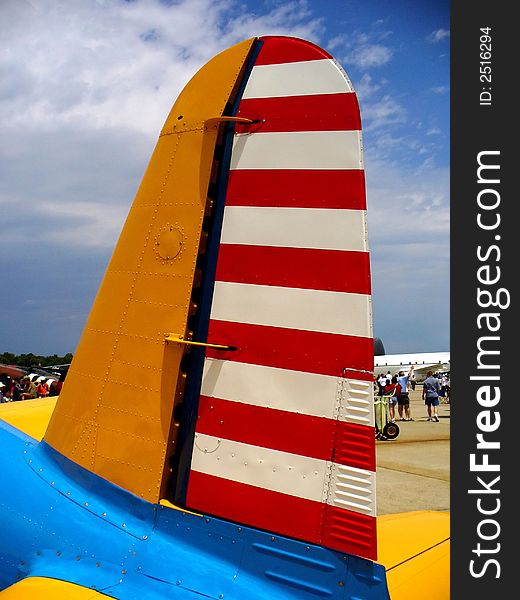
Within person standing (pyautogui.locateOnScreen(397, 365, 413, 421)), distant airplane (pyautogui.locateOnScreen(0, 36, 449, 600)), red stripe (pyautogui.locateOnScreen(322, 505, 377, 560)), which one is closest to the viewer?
red stripe (pyautogui.locateOnScreen(322, 505, 377, 560))

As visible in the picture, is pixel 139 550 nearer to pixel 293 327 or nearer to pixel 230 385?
pixel 230 385

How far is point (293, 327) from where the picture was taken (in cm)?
196

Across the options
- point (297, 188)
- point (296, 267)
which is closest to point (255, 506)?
point (296, 267)

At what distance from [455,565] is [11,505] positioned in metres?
1.92

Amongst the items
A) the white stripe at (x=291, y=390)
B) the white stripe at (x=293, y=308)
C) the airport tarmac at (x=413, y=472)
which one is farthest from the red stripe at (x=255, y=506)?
the airport tarmac at (x=413, y=472)

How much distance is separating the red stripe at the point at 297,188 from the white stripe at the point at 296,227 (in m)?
0.03

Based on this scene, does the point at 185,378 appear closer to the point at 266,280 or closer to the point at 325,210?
the point at 266,280

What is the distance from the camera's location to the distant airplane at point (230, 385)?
1.85m

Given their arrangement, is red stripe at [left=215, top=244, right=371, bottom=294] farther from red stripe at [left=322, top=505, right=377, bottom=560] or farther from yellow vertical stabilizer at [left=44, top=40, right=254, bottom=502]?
red stripe at [left=322, top=505, right=377, bottom=560]

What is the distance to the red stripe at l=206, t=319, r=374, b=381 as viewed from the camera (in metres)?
1.85

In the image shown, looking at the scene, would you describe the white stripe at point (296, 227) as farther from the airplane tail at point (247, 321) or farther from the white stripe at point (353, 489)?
the white stripe at point (353, 489)

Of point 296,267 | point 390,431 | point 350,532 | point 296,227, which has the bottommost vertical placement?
point 390,431

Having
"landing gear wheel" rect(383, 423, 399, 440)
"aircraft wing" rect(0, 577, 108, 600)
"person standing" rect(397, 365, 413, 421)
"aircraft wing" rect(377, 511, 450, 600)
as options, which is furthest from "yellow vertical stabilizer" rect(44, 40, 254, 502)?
"person standing" rect(397, 365, 413, 421)

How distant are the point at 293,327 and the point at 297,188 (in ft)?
1.96
